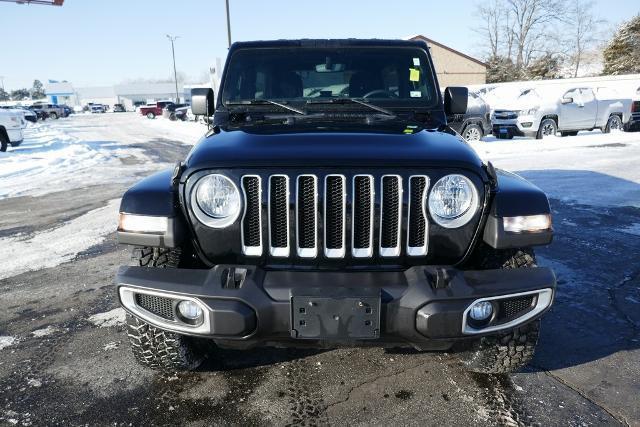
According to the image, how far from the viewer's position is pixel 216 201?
2.37 metres

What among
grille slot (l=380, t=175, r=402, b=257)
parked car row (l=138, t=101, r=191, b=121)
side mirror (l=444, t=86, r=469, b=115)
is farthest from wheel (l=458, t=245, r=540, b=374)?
parked car row (l=138, t=101, r=191, b=121)

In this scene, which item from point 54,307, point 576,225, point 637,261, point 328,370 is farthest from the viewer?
point 576,225

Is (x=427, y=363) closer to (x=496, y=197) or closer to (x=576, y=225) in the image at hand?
(x=496, y=197)

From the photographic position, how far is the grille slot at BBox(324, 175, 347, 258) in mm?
2297

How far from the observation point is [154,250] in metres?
2.55

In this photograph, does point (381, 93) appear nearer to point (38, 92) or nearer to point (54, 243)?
point (54, 243)

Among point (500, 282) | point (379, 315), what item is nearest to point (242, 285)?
point (379, 315)

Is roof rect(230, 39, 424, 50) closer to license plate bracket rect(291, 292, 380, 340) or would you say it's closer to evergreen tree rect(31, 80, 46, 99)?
→ license plate bracket rect(291, 292, 380, 340)

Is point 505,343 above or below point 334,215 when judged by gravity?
below

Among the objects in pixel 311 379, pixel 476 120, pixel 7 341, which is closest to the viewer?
pixel 311 379

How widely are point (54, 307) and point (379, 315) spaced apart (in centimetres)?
301

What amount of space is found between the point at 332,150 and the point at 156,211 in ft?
3.08

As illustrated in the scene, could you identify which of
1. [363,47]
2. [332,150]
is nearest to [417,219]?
[332,150]

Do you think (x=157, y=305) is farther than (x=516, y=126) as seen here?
No
